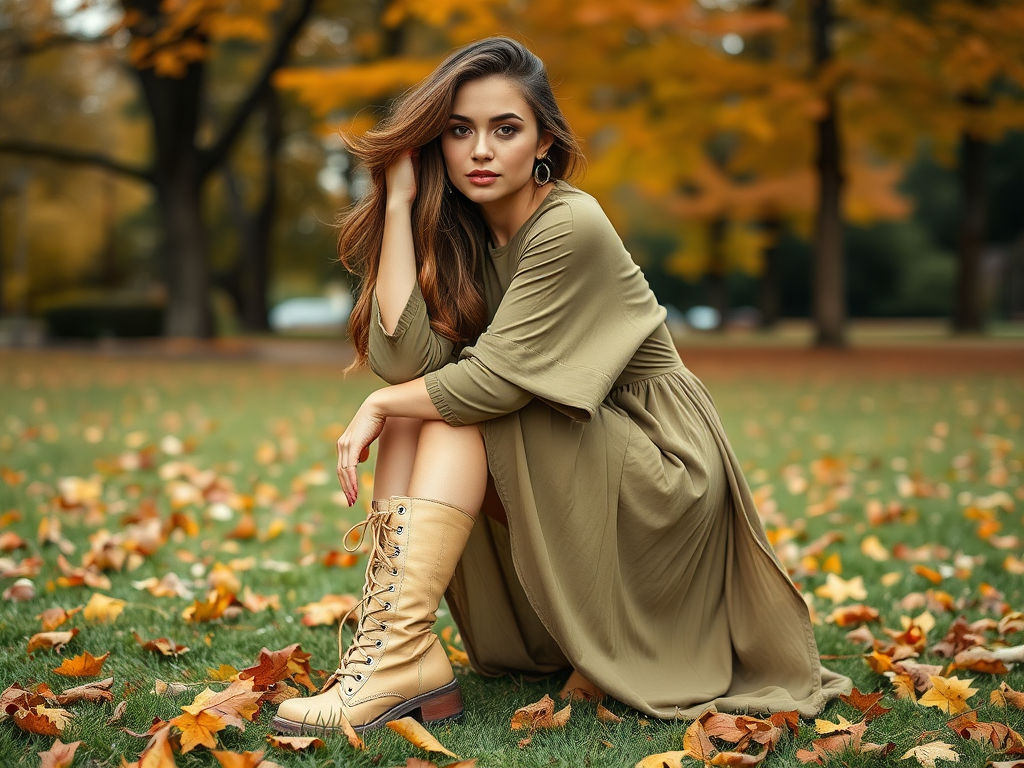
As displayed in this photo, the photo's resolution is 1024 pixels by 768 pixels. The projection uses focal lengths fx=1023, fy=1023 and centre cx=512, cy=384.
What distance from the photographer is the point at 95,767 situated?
191 centimetres

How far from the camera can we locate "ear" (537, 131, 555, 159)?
240 centimetres

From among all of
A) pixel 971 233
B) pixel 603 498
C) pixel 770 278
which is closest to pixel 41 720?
pixel 603 498

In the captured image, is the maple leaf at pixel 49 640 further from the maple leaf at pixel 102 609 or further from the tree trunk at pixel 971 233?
the tree trunk at pixel 971 233

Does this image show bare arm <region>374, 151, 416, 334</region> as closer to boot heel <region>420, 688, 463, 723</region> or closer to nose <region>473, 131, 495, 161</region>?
nose <region>473, 131, 495, 161</region>

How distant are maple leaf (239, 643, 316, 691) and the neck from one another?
112cm

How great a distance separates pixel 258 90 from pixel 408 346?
1405 centimetres

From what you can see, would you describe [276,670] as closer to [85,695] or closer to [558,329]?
[85,695]

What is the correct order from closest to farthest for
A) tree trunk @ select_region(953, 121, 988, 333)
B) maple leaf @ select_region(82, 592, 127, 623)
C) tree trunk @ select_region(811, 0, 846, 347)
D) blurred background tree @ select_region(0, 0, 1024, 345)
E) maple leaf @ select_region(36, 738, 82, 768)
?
maple leaf @ select_region(36, 738, 82, 768) → maple leaf @ select_region(82, 592, 127, 623) → blurred background tree @ select_region(0, 0, 1024, 345) → tree trunk @ select_region(811, 0, 846, 347) → tree trunk @ select_region(953, 121, 988, 333)

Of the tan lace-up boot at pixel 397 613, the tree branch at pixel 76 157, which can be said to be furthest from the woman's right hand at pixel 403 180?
the tree branch at pixel 76 157

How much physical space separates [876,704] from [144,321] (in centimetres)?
2013

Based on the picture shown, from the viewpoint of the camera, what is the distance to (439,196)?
95.0 inches

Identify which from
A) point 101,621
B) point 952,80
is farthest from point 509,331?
point 952,80

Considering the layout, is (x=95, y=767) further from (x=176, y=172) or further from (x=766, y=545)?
(x=176, y=172)

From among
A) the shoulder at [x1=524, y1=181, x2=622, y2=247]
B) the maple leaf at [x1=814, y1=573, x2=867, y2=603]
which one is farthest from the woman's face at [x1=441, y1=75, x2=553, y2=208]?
the maple leaf at [x1=814, y1=573, x2=867, y2=603]
